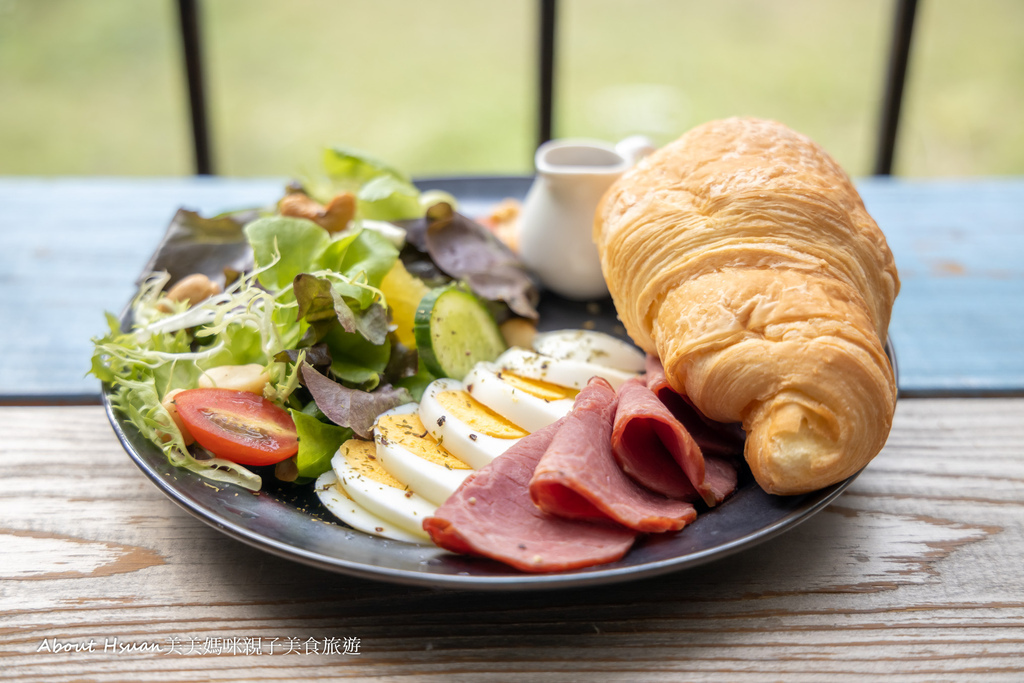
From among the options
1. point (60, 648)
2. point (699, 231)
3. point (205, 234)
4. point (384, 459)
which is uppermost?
point (699, 231)

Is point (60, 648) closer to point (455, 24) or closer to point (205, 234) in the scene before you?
point (205, 234)

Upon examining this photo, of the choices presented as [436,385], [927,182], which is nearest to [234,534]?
[436,385]

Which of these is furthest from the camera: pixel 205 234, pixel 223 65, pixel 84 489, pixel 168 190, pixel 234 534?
pixel 223 65

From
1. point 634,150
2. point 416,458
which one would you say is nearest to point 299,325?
point 416,458

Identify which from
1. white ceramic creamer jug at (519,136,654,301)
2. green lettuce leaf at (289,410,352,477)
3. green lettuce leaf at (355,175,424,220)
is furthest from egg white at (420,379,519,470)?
green lettuce leaf at (355,175,424,220)

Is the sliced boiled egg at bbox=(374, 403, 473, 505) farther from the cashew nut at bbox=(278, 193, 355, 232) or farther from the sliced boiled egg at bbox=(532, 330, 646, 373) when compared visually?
the cashew nut at bbox=(278, 193, 355, 232)

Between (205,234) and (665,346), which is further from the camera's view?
(205,234)

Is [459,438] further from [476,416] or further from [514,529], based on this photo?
[514,529]
